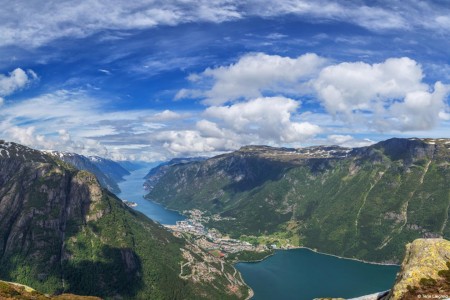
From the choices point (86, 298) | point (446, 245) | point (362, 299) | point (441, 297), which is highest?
point (446, 245)

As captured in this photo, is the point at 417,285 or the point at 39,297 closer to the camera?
the point at 417,285

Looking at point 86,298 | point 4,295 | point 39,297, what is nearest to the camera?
point 4,295

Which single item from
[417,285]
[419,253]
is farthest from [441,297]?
[419,253]

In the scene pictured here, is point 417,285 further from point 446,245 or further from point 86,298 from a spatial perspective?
point 86,298

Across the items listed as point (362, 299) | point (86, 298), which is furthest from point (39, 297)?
point (362, 299)

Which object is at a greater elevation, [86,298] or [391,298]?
[391,298]

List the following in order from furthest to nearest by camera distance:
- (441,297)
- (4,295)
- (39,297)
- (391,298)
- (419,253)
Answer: (39,297) → (4,295) → (419,253) → (391,298) → (441,297)

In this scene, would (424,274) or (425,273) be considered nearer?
(424,274)
